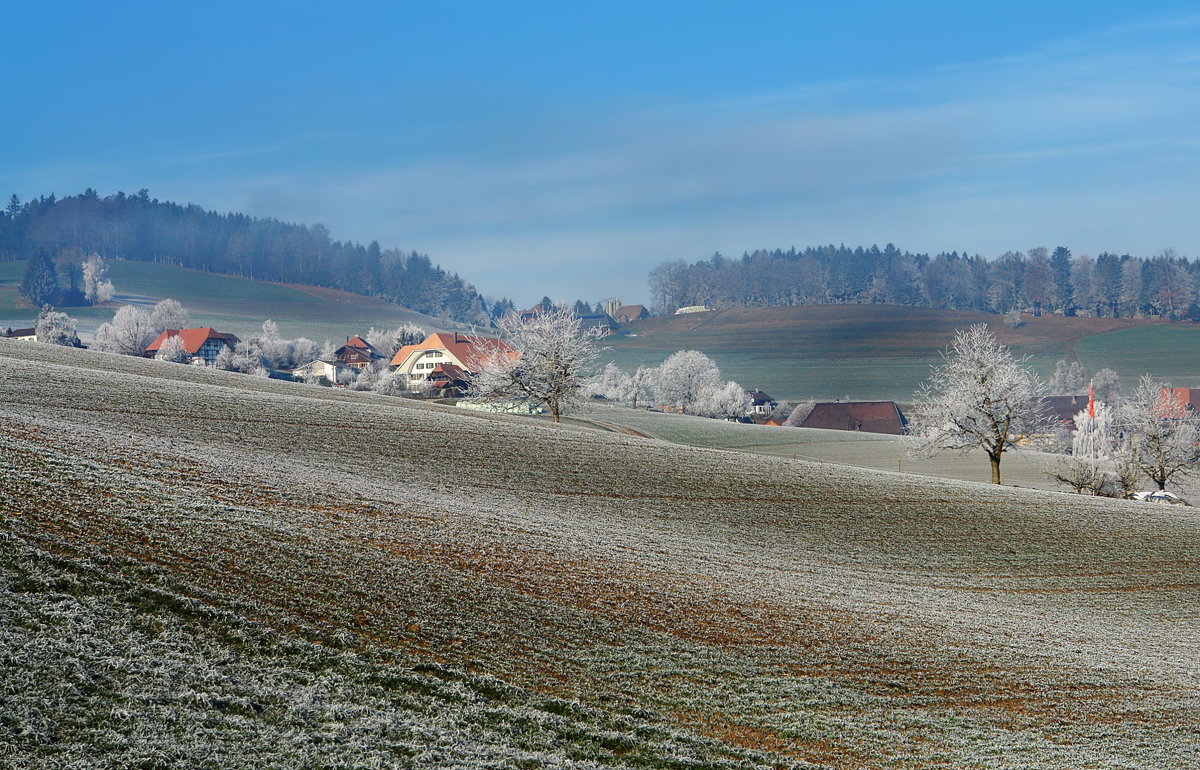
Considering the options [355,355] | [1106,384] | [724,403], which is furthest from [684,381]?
[1106,384]

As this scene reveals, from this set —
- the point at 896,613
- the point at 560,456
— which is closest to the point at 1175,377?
the point at 560,456

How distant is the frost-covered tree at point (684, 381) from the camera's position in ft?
504

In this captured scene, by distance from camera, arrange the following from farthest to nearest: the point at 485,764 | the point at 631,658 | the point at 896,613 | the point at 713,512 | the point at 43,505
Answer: the point at 713,512, the point at 896,613, the point at 43,505, the point at 631,658, the point at 485,764

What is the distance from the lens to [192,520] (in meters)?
20.6

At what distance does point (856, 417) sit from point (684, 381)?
3141cm

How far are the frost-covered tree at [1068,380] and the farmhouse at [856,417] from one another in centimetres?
4174

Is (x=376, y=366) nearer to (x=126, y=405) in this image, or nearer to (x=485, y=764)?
(x=126, y=405)

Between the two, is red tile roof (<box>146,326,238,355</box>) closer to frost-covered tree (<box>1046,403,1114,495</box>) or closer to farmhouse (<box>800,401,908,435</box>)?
farmhouse (<box>800,401,908,435</box>)

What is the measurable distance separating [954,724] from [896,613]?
25.1ft

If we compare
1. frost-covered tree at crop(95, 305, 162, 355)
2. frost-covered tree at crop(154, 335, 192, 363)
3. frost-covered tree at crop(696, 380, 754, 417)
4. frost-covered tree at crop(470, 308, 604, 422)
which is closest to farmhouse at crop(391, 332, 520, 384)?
frost-covered tree at crop(154, 335, 192, 363)

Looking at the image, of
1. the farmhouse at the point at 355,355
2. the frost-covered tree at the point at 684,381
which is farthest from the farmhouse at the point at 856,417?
the farmhouse at the point at 355,355

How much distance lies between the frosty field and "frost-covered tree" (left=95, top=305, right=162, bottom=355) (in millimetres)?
133815

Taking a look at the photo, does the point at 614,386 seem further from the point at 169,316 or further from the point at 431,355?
the point at 169,316

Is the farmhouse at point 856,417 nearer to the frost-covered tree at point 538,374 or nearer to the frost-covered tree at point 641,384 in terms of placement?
the frost-covered tree at point 641,384
